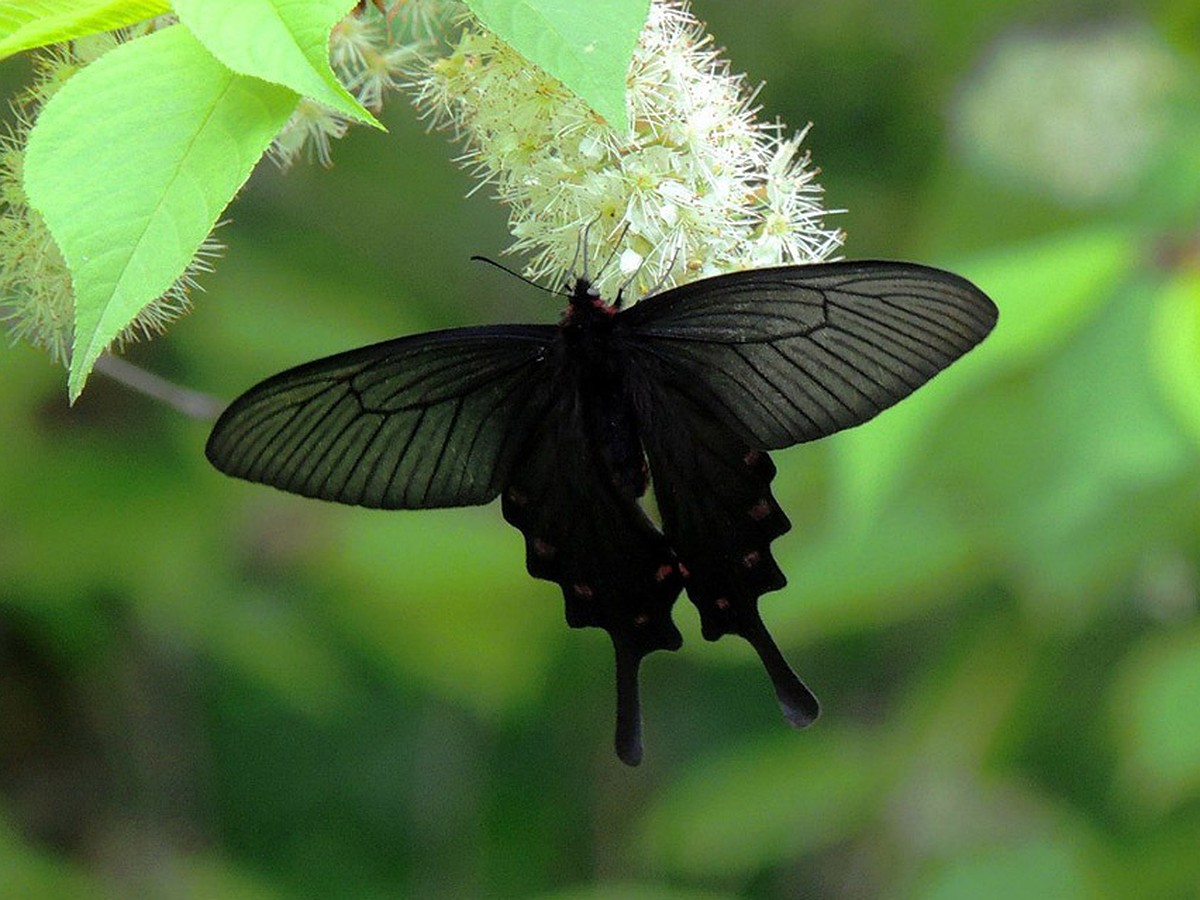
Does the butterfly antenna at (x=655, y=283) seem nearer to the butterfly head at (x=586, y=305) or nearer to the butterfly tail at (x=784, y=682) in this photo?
the butterfly head at (x=586, y=305)

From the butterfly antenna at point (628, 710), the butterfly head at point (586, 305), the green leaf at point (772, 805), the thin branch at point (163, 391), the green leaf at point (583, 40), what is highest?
the green leaf at point (583, 40)

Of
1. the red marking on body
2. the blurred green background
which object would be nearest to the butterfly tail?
the red marking on body

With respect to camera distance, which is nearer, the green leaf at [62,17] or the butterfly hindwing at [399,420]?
the green leaf at [62,17]

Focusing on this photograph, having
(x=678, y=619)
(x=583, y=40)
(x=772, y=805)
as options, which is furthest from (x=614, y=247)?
(x=772, y=805)

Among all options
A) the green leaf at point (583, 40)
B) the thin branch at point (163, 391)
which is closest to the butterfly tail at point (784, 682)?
the thin branch at point (163, 391)

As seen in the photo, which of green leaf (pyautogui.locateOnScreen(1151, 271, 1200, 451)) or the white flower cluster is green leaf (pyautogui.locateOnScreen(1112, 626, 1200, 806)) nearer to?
green leaf (pyautogui.locateOnScreen(1151, 271, 1200, 451))

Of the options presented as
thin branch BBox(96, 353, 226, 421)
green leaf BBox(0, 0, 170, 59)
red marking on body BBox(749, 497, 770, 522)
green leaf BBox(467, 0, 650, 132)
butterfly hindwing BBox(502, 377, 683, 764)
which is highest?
green leaf BBox(467, 0, 650, 132)
